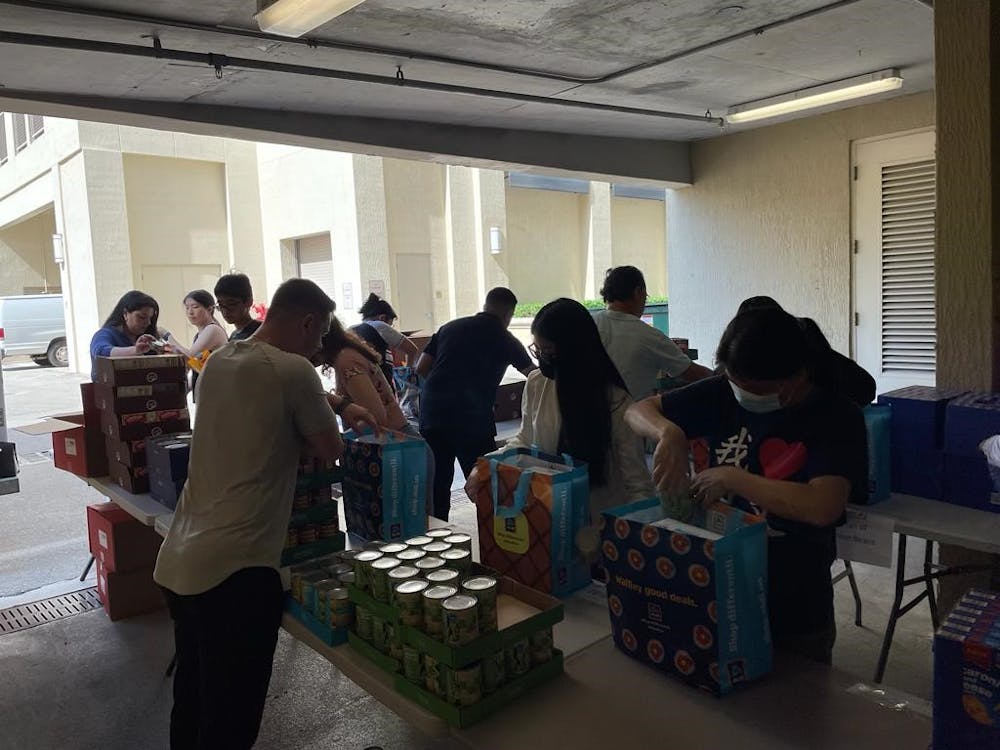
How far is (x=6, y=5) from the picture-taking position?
3244 millimetres

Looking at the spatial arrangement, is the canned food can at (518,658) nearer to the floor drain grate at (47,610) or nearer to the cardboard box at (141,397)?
the cardboard box at (141,397)

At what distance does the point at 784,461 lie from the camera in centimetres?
163

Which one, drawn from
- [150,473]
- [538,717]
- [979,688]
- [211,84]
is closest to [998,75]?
[979,688]

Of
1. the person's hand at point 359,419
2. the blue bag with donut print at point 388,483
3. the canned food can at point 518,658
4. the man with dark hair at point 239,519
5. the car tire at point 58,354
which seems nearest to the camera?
the canned food can at point 518,658

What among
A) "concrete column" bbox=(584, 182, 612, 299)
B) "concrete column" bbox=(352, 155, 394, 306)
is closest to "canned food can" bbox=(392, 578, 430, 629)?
"concrete column" bbox=(352, 155, 394, 306)


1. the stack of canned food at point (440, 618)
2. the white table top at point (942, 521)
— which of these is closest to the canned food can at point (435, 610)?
the stack of canned food at point (440, 618)

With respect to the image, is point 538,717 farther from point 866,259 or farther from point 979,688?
point 866,259

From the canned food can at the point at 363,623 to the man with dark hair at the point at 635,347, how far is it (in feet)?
6.86

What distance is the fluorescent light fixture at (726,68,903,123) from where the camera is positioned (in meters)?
5.06

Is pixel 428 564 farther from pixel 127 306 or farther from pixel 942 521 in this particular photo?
pixel 127 306

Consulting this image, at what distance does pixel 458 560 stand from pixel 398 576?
157 millimetres

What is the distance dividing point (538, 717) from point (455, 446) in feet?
7.78

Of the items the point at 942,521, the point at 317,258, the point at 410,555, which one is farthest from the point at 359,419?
the point at 317,258

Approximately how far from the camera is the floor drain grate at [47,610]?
3.82 meters
